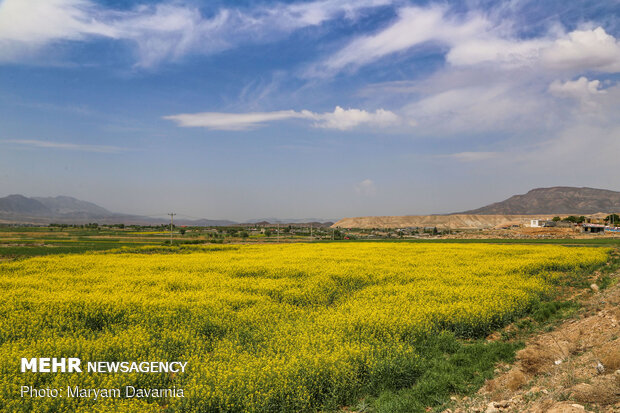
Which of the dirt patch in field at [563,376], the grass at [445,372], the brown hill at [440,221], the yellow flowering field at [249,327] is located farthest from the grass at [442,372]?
the brown hill at [440,221]

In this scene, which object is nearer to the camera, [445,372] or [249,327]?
[445,372]

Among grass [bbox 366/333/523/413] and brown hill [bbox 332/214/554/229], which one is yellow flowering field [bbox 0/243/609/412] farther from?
brown hill [bbox 332/214/554/229]

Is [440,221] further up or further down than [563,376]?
further down

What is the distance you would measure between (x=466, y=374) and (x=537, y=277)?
13.2 metres

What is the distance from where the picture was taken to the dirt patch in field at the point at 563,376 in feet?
18.5

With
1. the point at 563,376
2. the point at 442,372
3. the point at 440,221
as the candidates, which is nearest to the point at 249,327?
the point at 442,372

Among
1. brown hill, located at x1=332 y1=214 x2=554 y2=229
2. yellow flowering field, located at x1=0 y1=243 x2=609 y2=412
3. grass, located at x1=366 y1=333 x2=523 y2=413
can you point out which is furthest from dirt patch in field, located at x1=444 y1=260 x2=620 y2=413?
brown hill, located at x1=332 y1=214 x2=554 y2=229

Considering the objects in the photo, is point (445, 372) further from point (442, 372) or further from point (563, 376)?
point (563, 376)

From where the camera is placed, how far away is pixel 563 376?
6934 mm

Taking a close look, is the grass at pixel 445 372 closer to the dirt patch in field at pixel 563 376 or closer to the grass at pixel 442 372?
the grass at pixel 442 372

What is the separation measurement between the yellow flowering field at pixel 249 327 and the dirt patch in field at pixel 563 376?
5.81 ft

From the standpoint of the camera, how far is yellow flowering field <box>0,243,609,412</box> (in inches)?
280

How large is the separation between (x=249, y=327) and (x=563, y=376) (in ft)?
24.9

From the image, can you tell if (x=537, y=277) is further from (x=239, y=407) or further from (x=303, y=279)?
(x=239, y=407)
